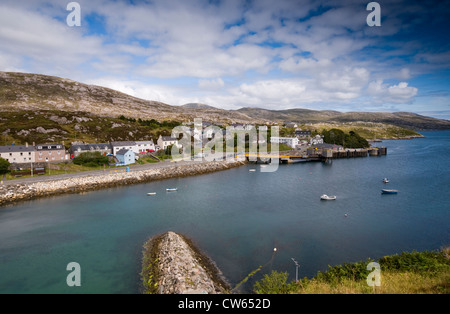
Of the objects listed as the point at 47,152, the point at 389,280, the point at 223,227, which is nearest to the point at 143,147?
the point at 47,152

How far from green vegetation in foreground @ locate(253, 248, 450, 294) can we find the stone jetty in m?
3.19

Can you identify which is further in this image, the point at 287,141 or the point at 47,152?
the point at 287,141

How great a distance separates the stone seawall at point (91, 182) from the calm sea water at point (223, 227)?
2600mm

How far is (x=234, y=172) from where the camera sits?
53.9 metres

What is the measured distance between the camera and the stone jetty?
13895 millimetres

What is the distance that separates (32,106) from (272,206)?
4251 inches

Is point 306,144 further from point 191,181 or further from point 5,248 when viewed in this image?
point 5,248

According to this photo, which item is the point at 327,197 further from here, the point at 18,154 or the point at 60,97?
the point at 60,97

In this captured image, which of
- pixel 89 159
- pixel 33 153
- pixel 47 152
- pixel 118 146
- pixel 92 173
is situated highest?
pixel 118 146

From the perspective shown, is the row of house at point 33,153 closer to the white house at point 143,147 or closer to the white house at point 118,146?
the white house at point 118,146

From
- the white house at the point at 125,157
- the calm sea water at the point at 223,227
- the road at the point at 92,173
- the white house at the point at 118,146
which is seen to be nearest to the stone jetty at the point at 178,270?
the calm sea water at the point at 223,227

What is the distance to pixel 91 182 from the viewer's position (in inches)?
1533

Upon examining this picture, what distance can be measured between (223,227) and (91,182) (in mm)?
26346
